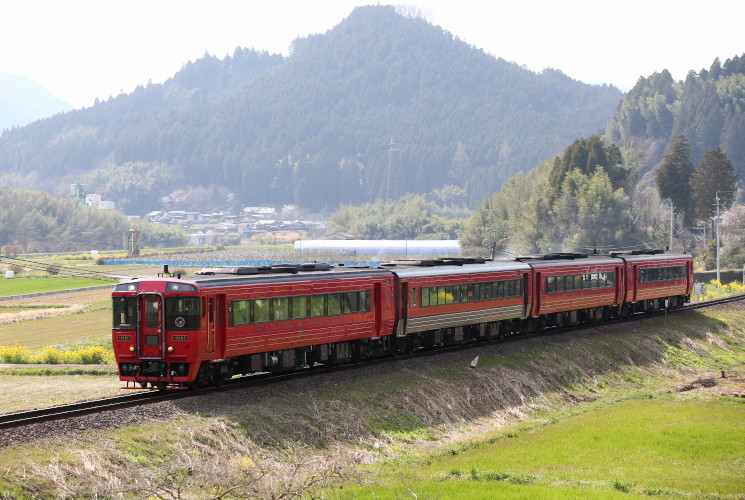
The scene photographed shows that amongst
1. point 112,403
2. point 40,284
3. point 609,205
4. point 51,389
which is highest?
point 609,205

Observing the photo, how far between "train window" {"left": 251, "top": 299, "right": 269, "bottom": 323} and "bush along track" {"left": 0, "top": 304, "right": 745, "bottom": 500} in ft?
6.76

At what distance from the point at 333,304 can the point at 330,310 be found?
282mm

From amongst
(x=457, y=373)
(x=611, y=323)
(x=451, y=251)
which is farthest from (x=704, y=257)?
(x=457, y=373)

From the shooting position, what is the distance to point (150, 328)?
27000mm


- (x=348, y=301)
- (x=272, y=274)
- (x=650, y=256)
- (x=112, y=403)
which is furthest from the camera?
(x=650, y=256)

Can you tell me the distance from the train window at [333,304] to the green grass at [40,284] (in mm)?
75037

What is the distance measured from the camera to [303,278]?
104 feet

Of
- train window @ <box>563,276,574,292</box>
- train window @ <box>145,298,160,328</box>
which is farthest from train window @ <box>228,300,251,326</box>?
train window @ <box>563,276,574,292</box>

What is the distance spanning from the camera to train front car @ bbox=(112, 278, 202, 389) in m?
26.7

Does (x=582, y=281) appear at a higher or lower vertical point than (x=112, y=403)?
higher

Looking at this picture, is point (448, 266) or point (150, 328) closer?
point (150, 328)

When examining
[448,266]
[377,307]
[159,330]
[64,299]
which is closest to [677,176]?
[64,299]

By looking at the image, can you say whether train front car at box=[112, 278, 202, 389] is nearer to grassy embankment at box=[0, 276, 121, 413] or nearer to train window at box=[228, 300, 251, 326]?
train window at box=[228, 300, 251, 326]

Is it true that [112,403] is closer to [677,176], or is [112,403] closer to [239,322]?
[239,322]
